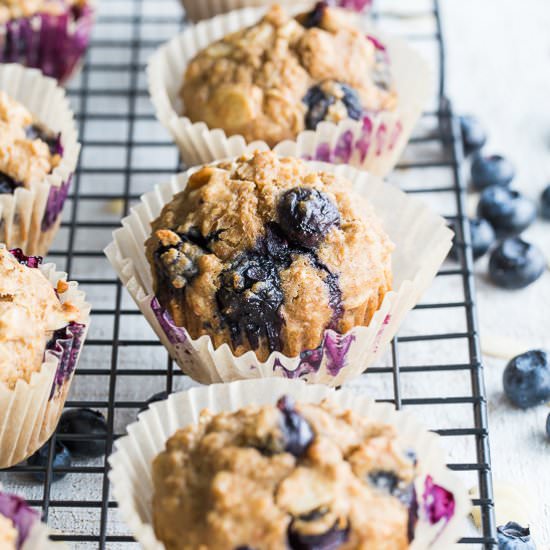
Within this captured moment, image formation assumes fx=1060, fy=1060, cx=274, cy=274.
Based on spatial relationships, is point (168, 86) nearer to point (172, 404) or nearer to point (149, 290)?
point (149, 290)

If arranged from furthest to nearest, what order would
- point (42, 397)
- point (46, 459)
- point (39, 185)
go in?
1. point (39, 185)
2. point (46, 459)
3. point (42, 397)

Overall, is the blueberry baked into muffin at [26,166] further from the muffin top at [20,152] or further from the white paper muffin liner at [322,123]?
the white paper muffin liner at [322,123]

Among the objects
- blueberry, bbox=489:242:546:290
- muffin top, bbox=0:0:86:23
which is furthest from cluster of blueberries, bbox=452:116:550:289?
muffin top, bbox=0:0:86:23

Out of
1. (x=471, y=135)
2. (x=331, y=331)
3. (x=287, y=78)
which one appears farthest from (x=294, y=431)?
(x=471, y=135)

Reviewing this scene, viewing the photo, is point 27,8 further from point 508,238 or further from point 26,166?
point 508,238

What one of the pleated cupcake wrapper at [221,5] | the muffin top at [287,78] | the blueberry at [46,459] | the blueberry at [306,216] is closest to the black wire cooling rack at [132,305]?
the blueberry at [46,459]

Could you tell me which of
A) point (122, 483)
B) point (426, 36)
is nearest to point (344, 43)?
point (426, 36)
